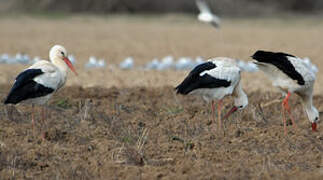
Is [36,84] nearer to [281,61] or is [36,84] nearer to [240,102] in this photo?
[240,102]

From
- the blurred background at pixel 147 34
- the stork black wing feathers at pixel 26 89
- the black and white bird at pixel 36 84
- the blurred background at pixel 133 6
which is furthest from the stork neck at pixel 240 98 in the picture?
the blurred background at pixel 133 6

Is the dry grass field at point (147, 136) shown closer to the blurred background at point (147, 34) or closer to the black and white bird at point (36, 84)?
the blurred background at point (147, 34)

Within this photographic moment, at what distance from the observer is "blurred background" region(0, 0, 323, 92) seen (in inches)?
545

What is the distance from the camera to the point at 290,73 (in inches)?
320

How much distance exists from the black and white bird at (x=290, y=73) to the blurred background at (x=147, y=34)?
10.7ft

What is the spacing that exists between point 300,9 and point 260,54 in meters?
29.1

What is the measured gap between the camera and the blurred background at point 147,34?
13.8 meters

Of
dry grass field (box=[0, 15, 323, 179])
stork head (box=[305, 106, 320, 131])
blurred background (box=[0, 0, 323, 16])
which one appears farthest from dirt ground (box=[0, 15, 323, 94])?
stork head (box=[305, 106, 320, 131])

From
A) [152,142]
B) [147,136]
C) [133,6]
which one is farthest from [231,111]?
[133,6]

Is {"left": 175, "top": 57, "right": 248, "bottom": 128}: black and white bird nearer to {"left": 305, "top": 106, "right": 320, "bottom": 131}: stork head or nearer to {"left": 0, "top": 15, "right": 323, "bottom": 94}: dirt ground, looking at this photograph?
{"left": 305, "top": 106, "right": 320, "bottom": 131}: stork head

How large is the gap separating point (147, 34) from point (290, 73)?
49.7 feet

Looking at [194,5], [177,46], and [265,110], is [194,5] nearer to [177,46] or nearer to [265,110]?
[177,46]

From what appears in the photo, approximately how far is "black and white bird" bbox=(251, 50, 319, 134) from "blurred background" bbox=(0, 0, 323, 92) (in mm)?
3271

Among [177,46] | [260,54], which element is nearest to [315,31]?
[177,46]
